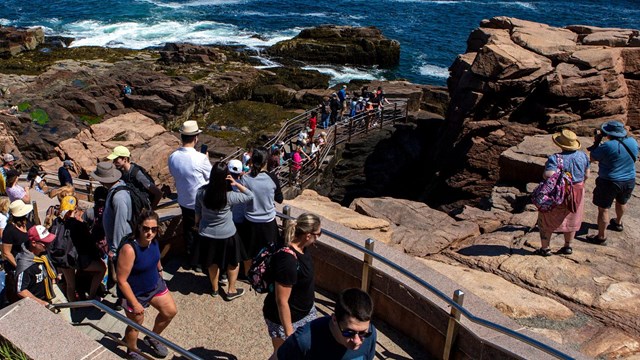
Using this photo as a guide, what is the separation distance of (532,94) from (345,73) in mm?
28297

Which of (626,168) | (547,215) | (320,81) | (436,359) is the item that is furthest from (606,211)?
(320,81)

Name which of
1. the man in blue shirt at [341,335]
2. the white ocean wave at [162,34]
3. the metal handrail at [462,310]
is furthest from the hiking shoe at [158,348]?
the white ocean wave at [162,34]

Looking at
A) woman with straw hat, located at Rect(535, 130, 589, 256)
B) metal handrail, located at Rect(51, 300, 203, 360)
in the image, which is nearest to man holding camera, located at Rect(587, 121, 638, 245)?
woman with straw hat, located at Rect(535, 130, 589, 256)

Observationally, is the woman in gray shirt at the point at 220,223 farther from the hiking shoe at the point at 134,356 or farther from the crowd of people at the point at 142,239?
the hiking shoe at the point at 134,356

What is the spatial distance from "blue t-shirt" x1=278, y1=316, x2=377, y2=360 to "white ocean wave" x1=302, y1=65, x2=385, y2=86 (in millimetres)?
36881

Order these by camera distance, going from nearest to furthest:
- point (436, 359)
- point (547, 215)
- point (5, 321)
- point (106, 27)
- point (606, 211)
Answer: point (5, 321)
point (436, 359)
point (547, 215)
point (606, 211)
point (106, 27)

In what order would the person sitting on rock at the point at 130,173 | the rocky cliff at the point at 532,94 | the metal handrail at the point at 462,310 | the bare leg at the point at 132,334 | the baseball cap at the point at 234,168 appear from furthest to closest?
the rocky cliff at the point at 532,94 → the person sitting on rock at the point at 130,173 → the baseball cap at the point at 234,168 → the bare leg at the point at 132,334 → the metal handrail at the point at 462,310

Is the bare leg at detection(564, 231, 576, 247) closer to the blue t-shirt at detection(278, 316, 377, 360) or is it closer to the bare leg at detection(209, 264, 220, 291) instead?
the bare leg at detection(209, 264, 220, 291)

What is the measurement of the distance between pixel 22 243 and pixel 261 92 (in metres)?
27.3

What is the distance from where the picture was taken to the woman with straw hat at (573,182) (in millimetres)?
7234

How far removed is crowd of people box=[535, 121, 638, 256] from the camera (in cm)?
725

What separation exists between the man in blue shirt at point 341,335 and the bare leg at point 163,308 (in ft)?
6.89

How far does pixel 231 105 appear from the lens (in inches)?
1259

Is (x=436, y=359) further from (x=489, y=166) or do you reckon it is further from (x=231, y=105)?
(x=231, y=105)
